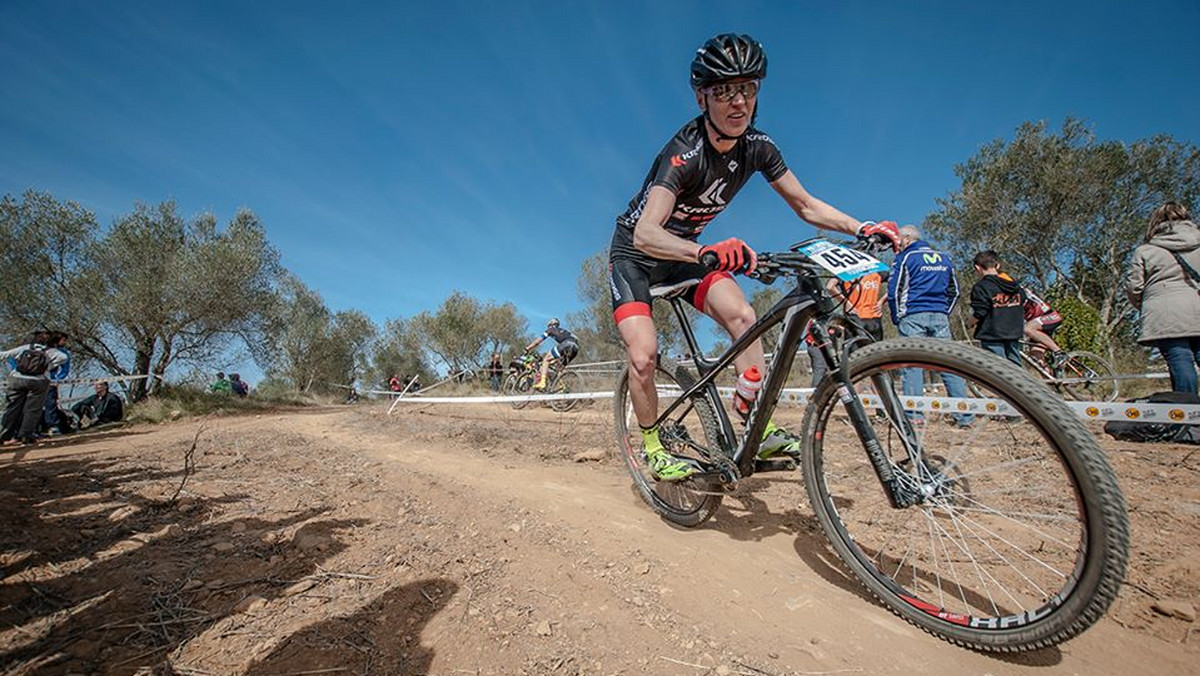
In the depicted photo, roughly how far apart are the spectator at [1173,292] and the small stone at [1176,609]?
387 centimetres

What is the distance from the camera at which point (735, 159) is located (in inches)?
120

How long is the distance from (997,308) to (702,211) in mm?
5129

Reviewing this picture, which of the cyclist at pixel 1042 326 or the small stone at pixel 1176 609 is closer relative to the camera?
the small stone at pixel 1176 609

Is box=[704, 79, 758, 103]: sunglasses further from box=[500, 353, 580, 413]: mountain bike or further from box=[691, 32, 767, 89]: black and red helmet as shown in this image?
box=[500, 353, 580, 413]: mountain bike

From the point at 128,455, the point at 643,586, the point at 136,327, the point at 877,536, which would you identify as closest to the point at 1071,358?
the point at 877,536

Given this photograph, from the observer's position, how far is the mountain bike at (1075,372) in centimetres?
810

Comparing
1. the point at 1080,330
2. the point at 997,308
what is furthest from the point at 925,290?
the point at 1080,330

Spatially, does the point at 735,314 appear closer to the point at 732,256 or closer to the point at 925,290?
the point at 732,256

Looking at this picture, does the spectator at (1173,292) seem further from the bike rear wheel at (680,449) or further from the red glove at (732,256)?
the red glove at (732,256)

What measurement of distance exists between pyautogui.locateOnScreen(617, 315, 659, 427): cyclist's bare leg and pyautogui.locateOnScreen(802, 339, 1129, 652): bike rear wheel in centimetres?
105

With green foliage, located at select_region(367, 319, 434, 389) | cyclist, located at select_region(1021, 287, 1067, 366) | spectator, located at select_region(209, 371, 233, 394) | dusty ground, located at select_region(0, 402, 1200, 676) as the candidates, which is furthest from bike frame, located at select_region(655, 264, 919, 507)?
green foliage, located at select_region(367, 319, 434, 389)

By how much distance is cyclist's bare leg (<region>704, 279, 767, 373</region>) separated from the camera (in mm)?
2898

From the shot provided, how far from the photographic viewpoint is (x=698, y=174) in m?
2.91

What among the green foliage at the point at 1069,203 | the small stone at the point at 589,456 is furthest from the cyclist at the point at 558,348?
the green foliage at the point at 1069,203
